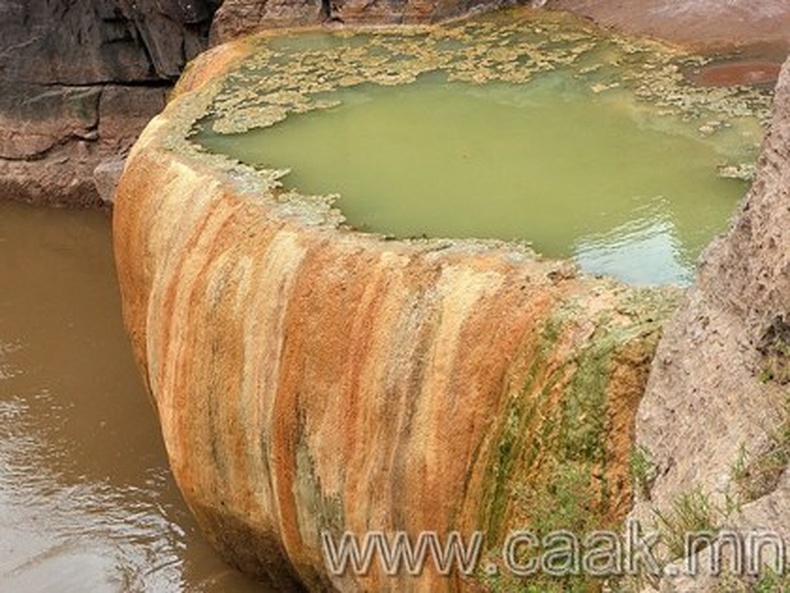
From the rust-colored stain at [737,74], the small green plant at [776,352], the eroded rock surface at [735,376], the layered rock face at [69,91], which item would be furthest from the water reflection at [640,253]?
the layered rock face at [69,91]

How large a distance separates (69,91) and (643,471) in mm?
10122

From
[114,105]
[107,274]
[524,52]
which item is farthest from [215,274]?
[114,105]

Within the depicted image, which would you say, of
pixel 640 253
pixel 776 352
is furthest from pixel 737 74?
pixel 776 352

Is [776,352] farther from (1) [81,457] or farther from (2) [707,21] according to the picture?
(2) [707,21]

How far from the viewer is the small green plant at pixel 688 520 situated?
3.59 m

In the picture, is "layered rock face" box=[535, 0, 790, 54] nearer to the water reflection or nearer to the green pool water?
the green pool water

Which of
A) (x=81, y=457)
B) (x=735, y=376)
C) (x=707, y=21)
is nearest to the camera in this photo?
(x=735, y=376)

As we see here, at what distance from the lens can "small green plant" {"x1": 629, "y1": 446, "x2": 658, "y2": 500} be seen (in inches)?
172

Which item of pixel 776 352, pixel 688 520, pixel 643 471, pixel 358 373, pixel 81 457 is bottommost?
pixel 81 457

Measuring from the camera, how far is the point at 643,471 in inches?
173

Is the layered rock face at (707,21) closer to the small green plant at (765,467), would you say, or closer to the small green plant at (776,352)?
the small green plant at (776,352)

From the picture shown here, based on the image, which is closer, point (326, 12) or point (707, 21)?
point (707, 21)

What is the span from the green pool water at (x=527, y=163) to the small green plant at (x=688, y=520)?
6.04ft

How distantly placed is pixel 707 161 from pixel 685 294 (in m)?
2.66
